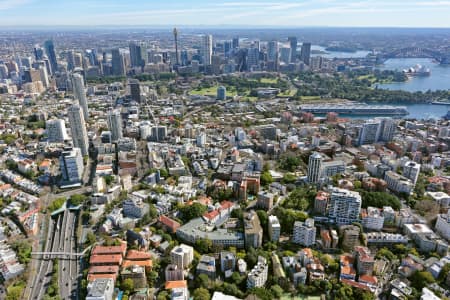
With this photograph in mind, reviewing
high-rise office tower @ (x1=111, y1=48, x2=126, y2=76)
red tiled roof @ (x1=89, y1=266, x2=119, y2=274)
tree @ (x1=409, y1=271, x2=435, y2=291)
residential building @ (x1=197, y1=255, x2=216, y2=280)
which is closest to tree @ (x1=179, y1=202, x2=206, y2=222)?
residential building @ (x1=197, y1=255, x2=216, y2=280)

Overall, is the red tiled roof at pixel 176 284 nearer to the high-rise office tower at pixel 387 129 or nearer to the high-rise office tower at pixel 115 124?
the high-rise office tower at pixel 115 124

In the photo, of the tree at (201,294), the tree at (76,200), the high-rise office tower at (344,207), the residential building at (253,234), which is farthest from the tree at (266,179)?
the tree at (76,200)

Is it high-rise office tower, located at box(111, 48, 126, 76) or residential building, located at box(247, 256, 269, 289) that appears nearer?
residential building, located at box(247, 256, 269, 289)

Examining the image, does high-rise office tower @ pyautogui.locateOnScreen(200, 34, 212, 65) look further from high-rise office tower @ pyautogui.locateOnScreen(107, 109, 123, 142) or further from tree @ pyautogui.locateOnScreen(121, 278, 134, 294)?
tree @ pyautogui.locateOnScreen(121, 278, 134, 294)

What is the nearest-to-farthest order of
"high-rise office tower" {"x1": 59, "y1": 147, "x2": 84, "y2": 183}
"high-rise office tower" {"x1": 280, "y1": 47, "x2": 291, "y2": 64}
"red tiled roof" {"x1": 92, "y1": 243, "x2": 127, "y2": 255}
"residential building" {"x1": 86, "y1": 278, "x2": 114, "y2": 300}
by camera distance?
"residential building" {"x1": 86, "y1": 278, "x2": 114, "y2": 300} < "red tiled roof" {"x1": 92, "y1": 243, "x2": 127, "y2": 255} < "high-rise office tower" {"x1": 59, "y1": 147, "x2": 84, "y2": 183} < "high-rise office tower" {"x1": 280, "y1": 47, "x2": 291, "y2": 64}

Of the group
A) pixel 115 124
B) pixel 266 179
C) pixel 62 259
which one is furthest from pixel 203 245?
pixel 115 124
